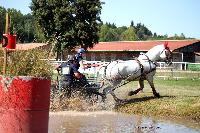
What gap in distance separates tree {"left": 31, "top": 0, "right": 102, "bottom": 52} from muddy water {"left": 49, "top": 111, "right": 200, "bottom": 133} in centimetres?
4028

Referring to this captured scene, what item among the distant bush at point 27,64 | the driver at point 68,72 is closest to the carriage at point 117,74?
the driver at point 68,72

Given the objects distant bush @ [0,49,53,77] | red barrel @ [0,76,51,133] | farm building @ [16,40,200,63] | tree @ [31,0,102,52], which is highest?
tree @ [31,0,102,52]

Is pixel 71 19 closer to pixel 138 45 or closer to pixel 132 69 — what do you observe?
pixel 138 45

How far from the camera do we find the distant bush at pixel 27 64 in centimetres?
625

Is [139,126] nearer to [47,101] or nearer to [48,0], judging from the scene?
[47,101]

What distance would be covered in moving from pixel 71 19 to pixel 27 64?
159 ft

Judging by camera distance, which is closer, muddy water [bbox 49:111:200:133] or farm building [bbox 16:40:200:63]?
muddy water [bbox 49:111:200:133]

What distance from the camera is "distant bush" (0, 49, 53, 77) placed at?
625 cm

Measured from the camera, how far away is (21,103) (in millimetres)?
5988

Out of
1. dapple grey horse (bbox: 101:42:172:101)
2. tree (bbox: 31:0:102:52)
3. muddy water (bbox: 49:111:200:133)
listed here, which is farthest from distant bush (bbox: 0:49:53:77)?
tree (bbox: 31:0:102:52)

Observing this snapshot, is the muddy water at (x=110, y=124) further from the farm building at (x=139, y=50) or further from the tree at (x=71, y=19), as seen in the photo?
the farm building at (x=139, y=50)

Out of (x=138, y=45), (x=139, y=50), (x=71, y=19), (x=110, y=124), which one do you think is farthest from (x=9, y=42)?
(x=138, y=45)

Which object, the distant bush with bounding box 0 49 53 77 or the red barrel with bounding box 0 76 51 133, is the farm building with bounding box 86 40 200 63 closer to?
the distant bush with bounding box 0 49 53 77

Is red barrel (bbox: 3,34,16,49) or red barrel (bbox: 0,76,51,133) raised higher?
red barrel (bbox: 3,34,16,49)
